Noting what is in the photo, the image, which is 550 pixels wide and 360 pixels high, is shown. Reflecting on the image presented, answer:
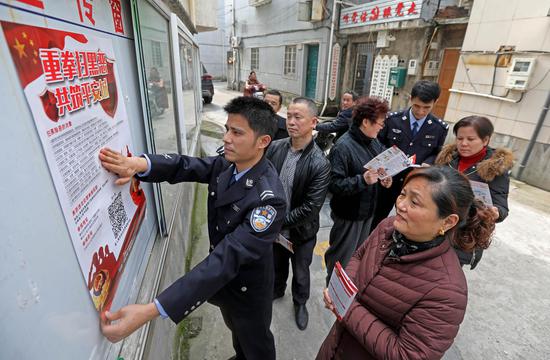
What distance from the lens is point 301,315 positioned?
2.49 meters

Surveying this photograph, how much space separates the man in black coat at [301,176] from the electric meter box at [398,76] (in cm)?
685

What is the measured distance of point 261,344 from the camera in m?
1.72

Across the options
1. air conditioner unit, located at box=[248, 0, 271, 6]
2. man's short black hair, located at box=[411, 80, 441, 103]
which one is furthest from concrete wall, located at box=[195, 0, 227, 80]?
man's short black hair, located at box=[411, 80, 441, 103]

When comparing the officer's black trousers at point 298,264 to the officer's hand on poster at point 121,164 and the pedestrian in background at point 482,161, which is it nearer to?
the pedestrian in background at point 482,161

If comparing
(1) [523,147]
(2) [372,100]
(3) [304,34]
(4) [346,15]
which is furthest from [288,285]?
(3) [304,34]

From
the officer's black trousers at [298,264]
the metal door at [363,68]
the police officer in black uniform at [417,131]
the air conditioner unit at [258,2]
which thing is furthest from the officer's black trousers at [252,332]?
the air conditioner unit at [258,2]

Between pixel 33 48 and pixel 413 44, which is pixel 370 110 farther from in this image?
pixel 413 44

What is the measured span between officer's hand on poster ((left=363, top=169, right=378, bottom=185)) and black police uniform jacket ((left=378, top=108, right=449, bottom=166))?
0.94m

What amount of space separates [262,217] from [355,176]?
1.23 metres

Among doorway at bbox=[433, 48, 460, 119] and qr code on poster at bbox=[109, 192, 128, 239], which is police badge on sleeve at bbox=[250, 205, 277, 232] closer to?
qr code on poster at bbox=[109, 192, 128, 239]

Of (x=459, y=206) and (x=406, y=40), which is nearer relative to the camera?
(x=459, y=206)

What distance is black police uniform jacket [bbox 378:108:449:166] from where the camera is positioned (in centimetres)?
277

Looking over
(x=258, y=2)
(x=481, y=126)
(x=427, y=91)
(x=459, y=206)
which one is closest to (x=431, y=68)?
(x=427, y=91)

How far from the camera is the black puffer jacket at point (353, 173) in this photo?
225 cm
